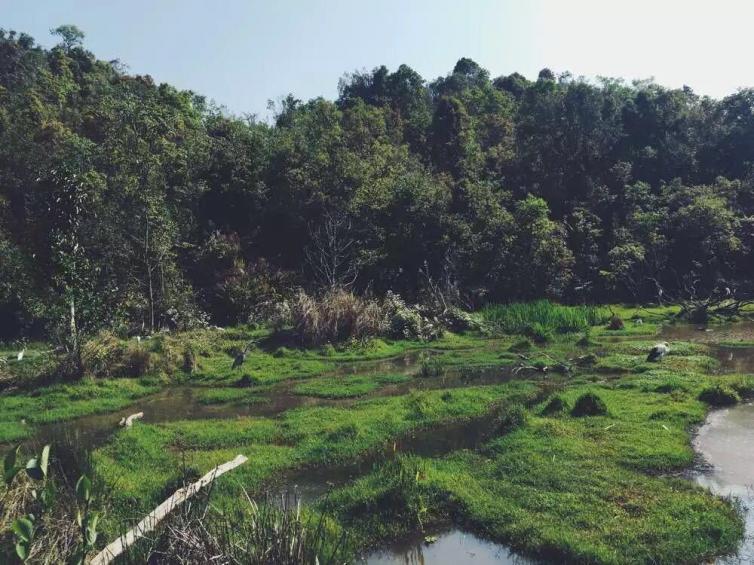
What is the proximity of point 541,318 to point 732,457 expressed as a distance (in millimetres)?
14601

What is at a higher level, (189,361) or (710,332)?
(189,361)

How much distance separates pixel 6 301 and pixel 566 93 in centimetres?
3243

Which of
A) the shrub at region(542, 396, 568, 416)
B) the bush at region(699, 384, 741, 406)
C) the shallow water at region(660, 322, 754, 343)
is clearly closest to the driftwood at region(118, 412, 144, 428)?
the shrub at region(542, 396, 568, 416)

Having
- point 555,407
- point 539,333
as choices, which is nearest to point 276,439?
point 555,407

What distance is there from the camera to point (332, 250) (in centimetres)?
2841

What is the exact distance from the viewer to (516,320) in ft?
84.7

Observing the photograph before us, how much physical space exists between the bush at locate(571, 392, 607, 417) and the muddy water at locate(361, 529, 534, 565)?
17.8 feet

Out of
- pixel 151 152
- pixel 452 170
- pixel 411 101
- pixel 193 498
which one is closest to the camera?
pixel 193 498

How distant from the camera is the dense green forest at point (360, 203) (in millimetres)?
23578

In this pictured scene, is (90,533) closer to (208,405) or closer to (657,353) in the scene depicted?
(208,405)

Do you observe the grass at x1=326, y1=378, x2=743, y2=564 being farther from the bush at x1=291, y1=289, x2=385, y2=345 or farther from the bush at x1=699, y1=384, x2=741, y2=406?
the bush at x1=291, y1=289, x2=385, y2=345

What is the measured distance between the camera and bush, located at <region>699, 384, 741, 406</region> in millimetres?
14250

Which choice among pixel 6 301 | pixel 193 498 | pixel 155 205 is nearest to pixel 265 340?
pixel 155 205

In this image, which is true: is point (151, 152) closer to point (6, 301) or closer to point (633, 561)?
point (6, 301)
